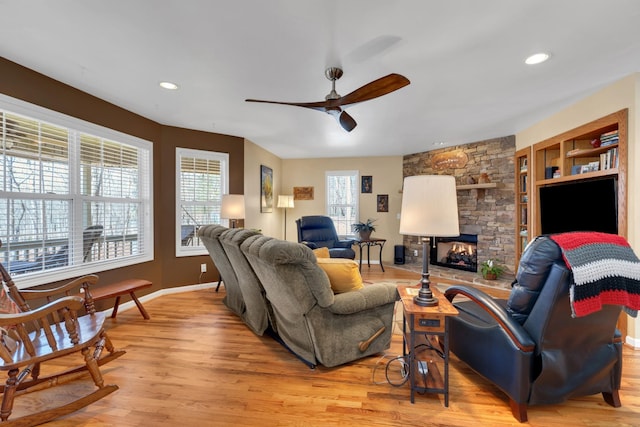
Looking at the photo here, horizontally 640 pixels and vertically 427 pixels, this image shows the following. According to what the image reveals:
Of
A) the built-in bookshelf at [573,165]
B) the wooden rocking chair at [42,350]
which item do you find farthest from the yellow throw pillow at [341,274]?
the built-in bookshelf at [573,165]

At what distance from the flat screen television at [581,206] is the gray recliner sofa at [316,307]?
2388 millimetres

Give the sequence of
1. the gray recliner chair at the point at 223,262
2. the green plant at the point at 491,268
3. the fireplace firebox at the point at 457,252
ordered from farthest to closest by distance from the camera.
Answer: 1. the fireplace firebox at the point at 457,252
2. the green plant at the point at 491,268
3. the gray recliner chair at the point at 223,262

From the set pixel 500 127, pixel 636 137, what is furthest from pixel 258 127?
pixel 636 137

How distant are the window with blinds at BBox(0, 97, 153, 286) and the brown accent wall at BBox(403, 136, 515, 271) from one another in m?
5.28

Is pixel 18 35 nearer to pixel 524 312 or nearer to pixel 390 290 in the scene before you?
pixel 390 290

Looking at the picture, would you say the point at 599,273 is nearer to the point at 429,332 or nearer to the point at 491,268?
the point at 429,332

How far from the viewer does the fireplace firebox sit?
513 centimetres

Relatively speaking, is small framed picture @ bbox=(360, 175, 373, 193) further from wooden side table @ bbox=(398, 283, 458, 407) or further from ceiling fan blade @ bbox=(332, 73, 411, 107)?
wooden side table @ bbox=(398, 283, 458, 407)

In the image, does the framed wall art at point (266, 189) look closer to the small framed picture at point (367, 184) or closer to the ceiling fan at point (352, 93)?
the small framed picture at point (367, 184)

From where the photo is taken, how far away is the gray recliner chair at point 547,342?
4.84ft

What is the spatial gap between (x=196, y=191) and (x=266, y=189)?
5.14ft

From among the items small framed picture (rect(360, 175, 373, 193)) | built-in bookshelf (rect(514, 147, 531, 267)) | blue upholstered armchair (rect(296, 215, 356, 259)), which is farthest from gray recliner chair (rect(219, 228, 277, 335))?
small framed picture (rect(360, 175, 373, 193))

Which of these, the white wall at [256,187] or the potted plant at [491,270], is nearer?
Result: the potted plant at [491,270]

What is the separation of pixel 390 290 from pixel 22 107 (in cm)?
353
